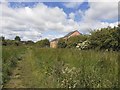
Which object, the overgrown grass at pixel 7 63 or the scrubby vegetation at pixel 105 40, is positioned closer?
the overgrown grass at pixel 7 63

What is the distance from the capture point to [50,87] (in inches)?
281

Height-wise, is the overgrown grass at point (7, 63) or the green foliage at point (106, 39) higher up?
the green foliage at point (106, 39)

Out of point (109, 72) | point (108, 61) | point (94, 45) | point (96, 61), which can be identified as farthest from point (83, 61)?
point (94, 45)

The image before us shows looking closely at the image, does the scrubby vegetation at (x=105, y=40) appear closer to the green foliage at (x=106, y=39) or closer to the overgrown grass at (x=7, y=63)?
the green foliage at (x=106, y=39)

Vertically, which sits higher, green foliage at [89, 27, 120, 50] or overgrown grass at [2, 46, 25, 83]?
green foliage at [89, 27, 120, 50]

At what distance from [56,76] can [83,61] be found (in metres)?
1.32

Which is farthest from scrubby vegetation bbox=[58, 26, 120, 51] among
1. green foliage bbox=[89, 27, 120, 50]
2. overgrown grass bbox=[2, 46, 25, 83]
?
overgrown grass bbox=[2, 46, 25, 83]

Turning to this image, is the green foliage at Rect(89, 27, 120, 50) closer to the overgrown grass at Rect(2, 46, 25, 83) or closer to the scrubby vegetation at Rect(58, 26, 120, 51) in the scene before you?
the scrubby vegetation at Rect(58, 26, 120, 51)

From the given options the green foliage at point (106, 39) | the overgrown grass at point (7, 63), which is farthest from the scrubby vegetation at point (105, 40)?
the overgrown grass at point (7, 63)

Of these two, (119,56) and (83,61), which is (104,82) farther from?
(83,61)

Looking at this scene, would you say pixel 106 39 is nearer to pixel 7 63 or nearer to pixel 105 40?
pixel 105 40

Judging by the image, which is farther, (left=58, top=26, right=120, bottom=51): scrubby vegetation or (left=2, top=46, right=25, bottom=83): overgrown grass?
(left=58, top=26, right=120, bottom=51): scrubby vegetation

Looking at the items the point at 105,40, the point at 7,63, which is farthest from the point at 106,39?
the point at 7,63

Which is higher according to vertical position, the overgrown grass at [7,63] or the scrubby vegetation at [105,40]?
the scrubby vegetation at [105,40]
